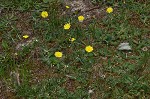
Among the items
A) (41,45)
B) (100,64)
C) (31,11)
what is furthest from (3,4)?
(100,64)

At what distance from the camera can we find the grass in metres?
3.69

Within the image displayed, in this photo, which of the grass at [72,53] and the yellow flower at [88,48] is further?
the yellow flower at [88,48]

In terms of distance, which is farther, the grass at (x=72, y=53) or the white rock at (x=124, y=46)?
the white rock at (x=124, y=46)

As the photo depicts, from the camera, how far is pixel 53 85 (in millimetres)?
3734

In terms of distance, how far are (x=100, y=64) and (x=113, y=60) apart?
0.16 m

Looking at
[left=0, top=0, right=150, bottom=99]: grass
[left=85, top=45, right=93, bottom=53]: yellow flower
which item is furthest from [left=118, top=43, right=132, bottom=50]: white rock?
[left=85, top=45, right=93, bottom=53]: yellow flower

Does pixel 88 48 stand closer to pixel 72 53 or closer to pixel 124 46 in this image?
pixel 72 53

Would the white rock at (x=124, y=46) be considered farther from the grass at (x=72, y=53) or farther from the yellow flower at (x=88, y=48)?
the yellow flower at (x=88, y=48)

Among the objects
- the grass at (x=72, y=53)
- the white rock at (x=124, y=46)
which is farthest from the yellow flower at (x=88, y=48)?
the white rock at (x=124, y=46)

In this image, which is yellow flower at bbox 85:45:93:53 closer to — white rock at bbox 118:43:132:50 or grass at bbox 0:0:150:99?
grass at bbox 0:0:150:99

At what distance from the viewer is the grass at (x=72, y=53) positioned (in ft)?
12.1

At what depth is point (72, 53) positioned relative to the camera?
13.3ft

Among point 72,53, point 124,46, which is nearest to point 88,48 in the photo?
point 72,53

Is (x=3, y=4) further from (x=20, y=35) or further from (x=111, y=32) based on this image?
(x=111, y=32)
